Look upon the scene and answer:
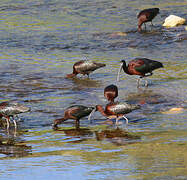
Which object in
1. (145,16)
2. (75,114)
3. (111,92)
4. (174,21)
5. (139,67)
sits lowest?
(75,114)

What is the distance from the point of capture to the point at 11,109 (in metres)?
11.2

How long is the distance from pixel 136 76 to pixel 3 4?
15.6m

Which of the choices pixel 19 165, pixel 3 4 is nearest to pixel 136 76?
pixel 19 165

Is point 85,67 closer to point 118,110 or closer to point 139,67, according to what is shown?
point 139,67

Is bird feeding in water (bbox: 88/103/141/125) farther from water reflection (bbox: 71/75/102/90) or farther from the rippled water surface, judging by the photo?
water reflection (bbox: 71/75/102/90)

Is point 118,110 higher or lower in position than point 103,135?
higher

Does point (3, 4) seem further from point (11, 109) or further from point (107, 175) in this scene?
point (107, 175)

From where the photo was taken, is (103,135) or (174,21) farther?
(174,21)

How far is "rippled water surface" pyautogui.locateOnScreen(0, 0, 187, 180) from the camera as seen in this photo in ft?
28.1

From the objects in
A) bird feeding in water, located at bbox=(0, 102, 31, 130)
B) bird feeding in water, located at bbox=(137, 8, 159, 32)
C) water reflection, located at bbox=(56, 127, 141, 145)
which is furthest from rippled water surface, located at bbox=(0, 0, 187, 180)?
bird feeding in water, located at bbox=(137, 8, 159, 32)

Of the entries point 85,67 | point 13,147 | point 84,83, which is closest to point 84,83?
point 84,83

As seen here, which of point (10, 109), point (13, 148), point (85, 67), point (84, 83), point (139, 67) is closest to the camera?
point (13, 148)

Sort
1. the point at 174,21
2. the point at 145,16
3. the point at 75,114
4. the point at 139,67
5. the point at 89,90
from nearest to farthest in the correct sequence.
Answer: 1. the point at 75,114
2. the point at 139,67
3. the point at 89,90
4. the point at 145,16
5. the point at 174,21

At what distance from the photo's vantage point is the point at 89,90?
14.5m
